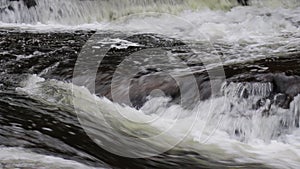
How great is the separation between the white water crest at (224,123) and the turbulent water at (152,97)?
0.4 inches

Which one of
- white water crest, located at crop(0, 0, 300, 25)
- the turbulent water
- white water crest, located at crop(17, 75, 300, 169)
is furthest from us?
white water crest, located at crop(0, 0, 300, 25)

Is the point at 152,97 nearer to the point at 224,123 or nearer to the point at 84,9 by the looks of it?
the point at 224,123

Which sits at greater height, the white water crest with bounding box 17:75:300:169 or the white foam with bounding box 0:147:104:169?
the white water crest with bounding box 17:75:300:169

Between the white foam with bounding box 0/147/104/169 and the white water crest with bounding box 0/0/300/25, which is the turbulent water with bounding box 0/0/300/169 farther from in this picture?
the white water crest with bounding box 0/0/300/25

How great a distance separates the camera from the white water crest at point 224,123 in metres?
4.39

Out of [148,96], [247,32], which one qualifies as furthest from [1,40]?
[247,32]

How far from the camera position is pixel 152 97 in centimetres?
524

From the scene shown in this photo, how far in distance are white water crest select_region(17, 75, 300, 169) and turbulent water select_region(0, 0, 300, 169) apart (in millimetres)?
11

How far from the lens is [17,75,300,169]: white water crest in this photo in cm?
439

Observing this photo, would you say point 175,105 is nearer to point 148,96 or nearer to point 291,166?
point 148,96

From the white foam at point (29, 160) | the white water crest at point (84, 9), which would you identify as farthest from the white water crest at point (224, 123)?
the white water crest at point (84, 9)

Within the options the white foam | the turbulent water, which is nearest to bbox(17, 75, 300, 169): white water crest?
the turbulent water

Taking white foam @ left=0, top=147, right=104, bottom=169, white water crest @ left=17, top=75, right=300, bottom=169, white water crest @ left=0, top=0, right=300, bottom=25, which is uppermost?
white water crest @ left=0, top=0, right=300, bottom=25

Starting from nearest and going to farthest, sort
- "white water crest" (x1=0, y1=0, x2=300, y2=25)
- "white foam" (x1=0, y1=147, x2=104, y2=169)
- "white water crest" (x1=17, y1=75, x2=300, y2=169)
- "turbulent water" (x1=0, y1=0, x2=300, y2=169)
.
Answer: "white foam" (x1=0, y1=147, x2=104, y2=169)
"turbulent water" (x1=0, y1=0, x2=300, y2=169)
"white water crest" (x1=17, y1=75, x2=300, y2=169)
"white water crest" (x1=0, y1=0, x2=300, y2=25)
